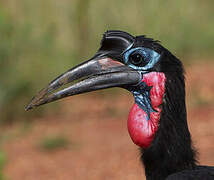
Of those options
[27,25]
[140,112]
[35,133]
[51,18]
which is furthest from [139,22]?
[140,112]

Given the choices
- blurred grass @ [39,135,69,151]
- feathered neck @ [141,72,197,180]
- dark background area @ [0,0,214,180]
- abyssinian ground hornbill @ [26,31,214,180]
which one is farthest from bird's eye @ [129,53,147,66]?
blurred grass @ [39,135,69,151]

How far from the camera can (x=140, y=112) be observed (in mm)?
4152

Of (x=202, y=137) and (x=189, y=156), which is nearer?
(x=189, y=156)

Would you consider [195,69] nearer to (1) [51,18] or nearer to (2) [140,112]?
(1) [51,18]

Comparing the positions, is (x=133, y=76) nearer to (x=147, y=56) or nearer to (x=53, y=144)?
(x=147, y=56)

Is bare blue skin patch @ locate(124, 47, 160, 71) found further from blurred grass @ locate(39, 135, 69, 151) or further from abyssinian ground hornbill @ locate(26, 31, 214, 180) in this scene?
blurred grass @ locate(39, 135, 69, 151)

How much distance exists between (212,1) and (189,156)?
39.0 ft

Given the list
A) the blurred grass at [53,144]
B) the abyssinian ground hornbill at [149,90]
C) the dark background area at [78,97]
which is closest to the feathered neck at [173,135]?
the abyssinian ground hornbill at [149,90]

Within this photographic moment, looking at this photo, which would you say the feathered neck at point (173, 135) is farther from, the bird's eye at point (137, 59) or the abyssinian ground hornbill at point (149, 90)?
the bird's eye at point (137, 59)

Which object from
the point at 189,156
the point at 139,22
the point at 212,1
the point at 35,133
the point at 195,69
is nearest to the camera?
the point at 189,156

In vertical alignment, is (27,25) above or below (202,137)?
above

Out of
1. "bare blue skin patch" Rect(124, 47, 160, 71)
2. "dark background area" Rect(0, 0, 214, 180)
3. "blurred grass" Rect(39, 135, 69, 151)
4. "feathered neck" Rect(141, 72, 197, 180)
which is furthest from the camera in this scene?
"blurred grass" Rect(39, 135, 69, 151)

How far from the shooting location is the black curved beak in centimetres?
405

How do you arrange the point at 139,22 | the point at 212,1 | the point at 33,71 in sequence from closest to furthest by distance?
the point at 33,71
the point at 139,22
the point at 212,1
